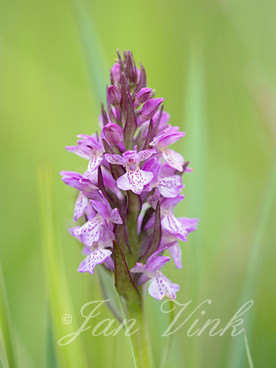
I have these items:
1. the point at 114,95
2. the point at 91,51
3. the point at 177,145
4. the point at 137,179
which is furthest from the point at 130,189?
the point at 177,145

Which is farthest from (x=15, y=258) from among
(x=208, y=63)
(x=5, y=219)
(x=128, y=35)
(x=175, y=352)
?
(x=128, y=35)

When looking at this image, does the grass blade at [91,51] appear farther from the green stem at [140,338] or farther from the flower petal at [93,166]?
the green stem at [140,338]

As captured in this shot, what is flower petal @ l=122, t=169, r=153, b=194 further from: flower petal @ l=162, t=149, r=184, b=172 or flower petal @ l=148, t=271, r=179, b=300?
flower petal @ l=148, t=271, r=179, b=300

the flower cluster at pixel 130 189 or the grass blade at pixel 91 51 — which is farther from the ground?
the grass blade at pixel 91 51
